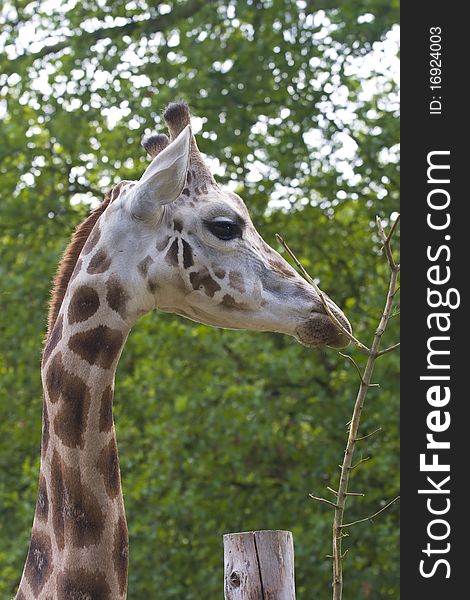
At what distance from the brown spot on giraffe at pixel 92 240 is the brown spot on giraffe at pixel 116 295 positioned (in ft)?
0.50

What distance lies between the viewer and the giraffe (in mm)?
3455

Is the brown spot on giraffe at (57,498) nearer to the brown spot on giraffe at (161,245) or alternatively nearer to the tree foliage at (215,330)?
the brown spot on giraffe at (161,245)

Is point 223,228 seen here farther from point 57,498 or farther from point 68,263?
point 57,498

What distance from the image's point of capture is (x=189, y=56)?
31.0 feet

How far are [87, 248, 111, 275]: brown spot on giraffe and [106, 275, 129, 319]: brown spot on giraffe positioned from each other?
0.15 feet

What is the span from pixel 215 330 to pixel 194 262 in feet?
19.1

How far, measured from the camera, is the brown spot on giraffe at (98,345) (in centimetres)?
357

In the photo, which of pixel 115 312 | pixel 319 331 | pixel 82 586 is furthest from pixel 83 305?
pixel 82 586

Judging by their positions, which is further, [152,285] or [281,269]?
[281,269]

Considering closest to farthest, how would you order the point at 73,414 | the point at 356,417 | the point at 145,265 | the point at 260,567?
the point at 356,417, the point at 260,567, the point at 73,414, the point at 145,265

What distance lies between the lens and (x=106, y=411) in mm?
3555

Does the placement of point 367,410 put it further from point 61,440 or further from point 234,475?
point 61,440

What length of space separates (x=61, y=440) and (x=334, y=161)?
617 cm

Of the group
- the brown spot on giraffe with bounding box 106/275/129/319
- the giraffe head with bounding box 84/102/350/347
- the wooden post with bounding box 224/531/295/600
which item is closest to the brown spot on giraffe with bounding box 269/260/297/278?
the giraffe head with bounding box 84/102/350/347
